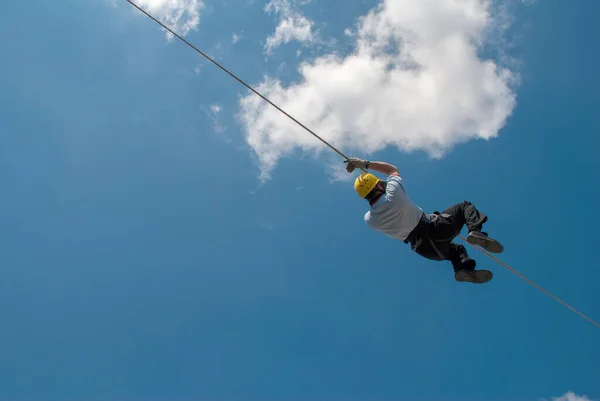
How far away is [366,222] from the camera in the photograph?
6582 mm

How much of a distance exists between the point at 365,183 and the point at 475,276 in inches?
74.6

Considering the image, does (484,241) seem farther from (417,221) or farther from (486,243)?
(417,221)

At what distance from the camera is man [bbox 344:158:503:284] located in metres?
6.21

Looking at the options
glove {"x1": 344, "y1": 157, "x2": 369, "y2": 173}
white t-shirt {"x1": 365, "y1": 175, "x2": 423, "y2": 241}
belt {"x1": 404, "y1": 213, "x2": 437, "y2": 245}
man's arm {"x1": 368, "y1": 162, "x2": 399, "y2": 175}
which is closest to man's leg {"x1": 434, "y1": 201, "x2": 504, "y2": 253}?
belt {"x1": 404, "y1": 213, "x2": 437, "y2": 245}

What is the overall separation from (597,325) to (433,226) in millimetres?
2485

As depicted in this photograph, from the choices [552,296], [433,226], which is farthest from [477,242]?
[552,296]

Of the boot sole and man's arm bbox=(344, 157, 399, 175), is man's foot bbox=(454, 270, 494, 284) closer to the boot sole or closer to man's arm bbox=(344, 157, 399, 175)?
the boot sole

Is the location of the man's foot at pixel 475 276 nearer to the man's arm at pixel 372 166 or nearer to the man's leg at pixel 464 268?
the man's leg at pixel 464 268

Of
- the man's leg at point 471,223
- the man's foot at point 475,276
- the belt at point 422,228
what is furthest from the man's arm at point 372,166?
the man's foot at point 475,276

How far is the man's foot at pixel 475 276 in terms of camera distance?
6.31 meters

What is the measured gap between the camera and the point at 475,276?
6.36m

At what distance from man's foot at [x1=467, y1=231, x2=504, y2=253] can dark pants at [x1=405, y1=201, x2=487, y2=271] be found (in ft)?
1.12

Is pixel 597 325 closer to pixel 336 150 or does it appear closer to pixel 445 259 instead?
pixel 445 259

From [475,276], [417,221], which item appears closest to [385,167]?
[417,221]
